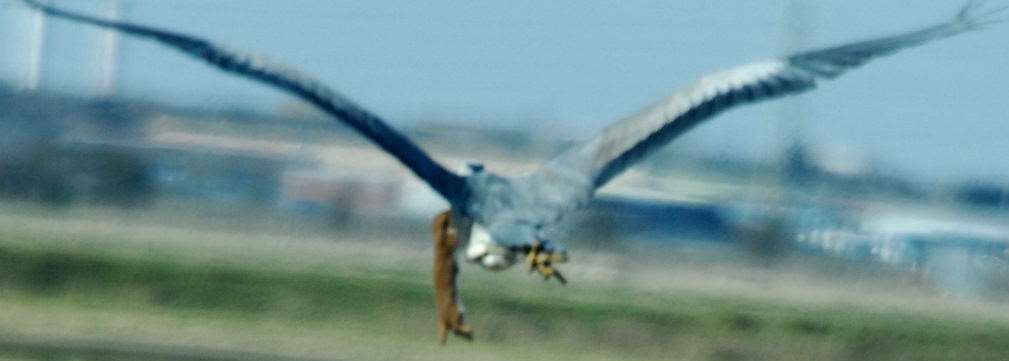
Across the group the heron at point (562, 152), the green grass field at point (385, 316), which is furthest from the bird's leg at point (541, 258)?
the green grass field at point (385, 316)

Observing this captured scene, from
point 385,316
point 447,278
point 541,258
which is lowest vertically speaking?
point 541,258

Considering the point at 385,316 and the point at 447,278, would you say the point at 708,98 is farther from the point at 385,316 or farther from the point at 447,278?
the point at 385,316

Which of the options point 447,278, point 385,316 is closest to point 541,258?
point 447,278

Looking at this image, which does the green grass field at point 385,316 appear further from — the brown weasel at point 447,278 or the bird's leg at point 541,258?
the bird's leg at point 541,258

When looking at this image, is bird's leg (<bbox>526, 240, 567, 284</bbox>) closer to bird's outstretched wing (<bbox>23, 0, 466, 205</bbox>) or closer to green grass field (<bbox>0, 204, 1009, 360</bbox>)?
bird's outstretched wing (<bbox>23, 0, 466, 205</bbox>)

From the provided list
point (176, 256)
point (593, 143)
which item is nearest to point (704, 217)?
point (176, 256)

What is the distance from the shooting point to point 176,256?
24.8 m

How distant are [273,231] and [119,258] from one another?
2.46 m

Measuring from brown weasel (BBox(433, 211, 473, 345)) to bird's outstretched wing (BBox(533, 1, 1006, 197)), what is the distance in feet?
1.51

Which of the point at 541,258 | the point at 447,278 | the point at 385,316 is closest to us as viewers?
the point at 541,258

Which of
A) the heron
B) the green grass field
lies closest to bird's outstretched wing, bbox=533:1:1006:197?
the heron

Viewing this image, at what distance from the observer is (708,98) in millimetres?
14320

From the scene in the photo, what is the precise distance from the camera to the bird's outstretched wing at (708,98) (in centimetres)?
1415

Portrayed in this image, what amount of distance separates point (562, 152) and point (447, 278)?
871 millimetres
